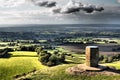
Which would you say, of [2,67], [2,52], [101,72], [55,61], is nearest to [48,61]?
[55,61]

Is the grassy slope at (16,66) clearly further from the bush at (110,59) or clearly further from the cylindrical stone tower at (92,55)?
the bush at (110,59)

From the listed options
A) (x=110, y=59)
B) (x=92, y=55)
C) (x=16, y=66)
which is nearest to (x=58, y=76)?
(x=92, y=55)

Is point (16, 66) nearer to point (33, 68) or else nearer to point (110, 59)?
point (33, 68)

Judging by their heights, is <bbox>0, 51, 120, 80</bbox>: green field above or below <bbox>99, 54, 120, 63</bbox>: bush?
above

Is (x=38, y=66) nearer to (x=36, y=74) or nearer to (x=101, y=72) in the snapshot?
(x=36, y=74)

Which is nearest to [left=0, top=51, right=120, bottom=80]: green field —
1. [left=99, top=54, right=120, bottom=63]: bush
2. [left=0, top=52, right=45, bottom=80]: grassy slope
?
[left=0, top=52, right=45, bottom=80]: grassy slope

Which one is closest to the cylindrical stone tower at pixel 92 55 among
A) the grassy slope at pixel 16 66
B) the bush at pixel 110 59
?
the grassy slope at pixel 16 66

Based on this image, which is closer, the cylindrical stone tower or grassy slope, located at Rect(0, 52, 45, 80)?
the cylindrical stone tower

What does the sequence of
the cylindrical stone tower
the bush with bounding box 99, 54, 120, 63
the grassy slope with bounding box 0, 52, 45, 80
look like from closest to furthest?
the cylindrical stone tower
the grassy slope with bounding box 0, 52, 45, 80
the bush with bounding box 99, 54, 120, 63

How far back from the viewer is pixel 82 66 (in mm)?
A: 47281

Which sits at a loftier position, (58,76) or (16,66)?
(58,76)

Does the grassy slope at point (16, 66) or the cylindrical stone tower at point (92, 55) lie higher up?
the cylindrical stone tower at point (92, 55)

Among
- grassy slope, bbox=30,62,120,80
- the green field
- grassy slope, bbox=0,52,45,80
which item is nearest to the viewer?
grassy slope, bbox=30,62,120,80

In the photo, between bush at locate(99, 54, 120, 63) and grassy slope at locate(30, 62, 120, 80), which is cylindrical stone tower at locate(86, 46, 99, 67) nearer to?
grassy slope at locate(30, 62, 120, 80)
